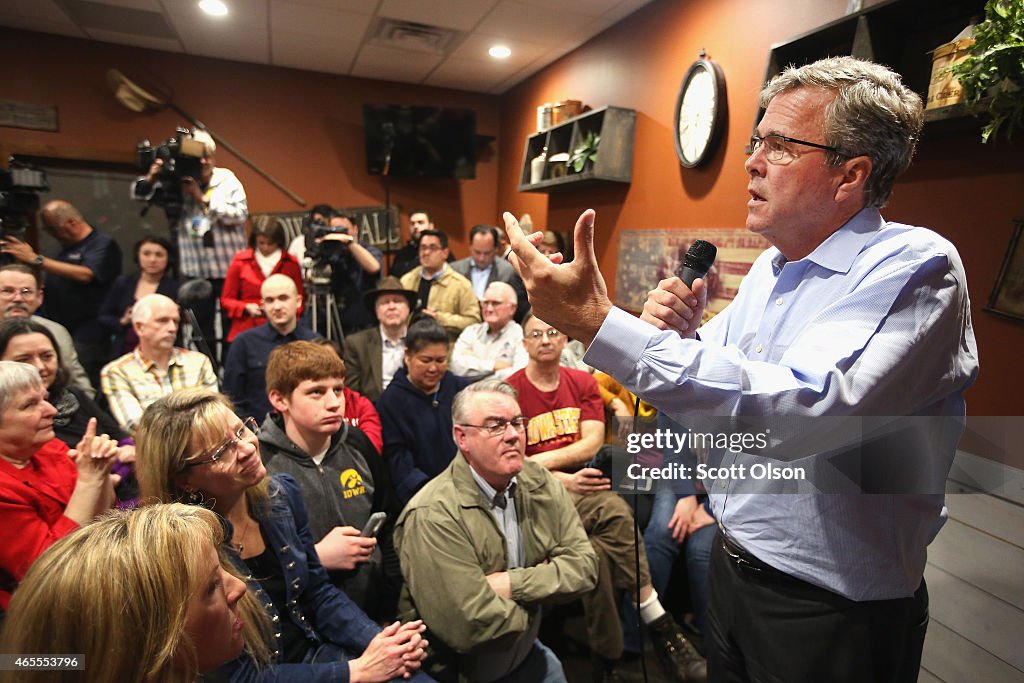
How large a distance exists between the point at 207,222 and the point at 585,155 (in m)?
2.34

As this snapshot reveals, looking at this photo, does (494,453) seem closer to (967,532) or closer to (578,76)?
(967,532)

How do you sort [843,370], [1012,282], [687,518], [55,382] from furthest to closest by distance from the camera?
[687,518]
[55,382]
[1012,282]
[843,370]

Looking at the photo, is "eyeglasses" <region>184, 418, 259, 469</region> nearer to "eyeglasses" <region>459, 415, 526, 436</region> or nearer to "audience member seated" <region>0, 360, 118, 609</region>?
"audience member seated" <region>0, 360, 118, 609</region>

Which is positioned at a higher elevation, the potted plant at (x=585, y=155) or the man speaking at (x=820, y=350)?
the potted plant at (x=585, y=155)

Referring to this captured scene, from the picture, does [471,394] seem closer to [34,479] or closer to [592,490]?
[592,490]

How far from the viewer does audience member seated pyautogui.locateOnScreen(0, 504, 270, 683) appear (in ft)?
2.23

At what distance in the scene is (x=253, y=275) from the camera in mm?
3426

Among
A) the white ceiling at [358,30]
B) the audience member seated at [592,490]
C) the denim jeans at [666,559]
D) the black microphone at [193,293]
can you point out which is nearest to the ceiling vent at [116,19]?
the white ceiling at [358,30]

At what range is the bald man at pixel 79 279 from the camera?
9.50 ft

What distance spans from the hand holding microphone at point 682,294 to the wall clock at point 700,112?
209cm

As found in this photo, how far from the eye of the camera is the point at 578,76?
11.6 ft

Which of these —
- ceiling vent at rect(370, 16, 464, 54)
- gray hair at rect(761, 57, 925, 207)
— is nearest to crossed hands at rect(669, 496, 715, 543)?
gray hair at rect(761, 57, 925, 207)

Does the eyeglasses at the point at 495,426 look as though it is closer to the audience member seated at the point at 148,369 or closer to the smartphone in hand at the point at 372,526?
the smartphone in hand at the point at 372,526

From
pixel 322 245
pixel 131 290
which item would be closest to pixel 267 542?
pixel 322 245
